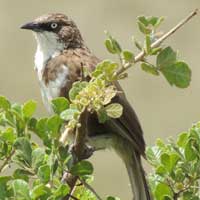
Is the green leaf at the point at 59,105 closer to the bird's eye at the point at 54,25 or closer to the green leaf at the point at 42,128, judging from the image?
the green leaf at the point at 42,128

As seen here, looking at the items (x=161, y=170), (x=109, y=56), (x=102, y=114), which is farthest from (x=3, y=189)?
(x=109, y=56)

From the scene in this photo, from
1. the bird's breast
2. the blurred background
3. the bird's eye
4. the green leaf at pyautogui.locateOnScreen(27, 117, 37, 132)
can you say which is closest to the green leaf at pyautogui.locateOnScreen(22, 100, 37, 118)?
the green leaf at pyautogui.locateOnScreen(27, 117, 37, 132)

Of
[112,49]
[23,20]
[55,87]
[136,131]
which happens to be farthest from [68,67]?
[23,20]

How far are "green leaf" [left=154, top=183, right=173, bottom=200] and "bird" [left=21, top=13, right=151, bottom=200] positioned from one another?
1.39 metres

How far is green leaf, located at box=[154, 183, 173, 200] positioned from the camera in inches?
110

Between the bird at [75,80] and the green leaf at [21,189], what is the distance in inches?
61.2

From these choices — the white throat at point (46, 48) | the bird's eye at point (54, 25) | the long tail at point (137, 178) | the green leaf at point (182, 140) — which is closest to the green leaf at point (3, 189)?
the green leaf at point (182, 140)

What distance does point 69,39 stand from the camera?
527cm

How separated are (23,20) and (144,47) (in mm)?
12038

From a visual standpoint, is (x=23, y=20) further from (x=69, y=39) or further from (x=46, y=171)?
(x=46, y=171)

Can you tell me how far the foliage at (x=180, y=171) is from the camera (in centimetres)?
280

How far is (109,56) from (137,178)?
8652 millimetres

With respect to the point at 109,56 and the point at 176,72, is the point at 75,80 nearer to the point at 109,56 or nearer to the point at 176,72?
the point at 176,72

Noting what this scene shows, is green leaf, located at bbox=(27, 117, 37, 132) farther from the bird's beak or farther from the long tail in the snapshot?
the bird's beak
